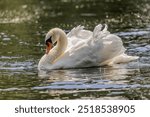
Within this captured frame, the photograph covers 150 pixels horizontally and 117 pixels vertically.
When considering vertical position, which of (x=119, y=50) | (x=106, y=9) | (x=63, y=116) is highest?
(x=106, y=9)

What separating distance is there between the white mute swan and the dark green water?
0.31 m

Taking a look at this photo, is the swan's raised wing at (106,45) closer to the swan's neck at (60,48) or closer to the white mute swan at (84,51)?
the white mute swan at (84,51)

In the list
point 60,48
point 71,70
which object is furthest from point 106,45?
point 60,48

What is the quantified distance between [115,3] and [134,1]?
1395 millimetres

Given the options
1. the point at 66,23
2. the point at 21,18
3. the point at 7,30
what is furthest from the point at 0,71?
the point at 21,18

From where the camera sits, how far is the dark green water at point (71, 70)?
14922mm

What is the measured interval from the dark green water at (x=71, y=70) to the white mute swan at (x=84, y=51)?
31cm

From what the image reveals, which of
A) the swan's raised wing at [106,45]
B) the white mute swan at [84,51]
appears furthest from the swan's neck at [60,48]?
the swan's raised wing at [106,45]

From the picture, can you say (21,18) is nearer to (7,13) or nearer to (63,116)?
(7,13)

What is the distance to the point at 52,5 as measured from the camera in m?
35.0

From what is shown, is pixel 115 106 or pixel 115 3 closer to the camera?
pixel 115 106

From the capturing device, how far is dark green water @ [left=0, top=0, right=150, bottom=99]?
14.9 meters

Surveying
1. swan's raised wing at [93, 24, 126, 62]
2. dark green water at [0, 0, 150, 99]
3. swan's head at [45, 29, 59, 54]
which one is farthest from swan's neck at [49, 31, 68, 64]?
swan's raised wing at [93, 24, 126, 62]

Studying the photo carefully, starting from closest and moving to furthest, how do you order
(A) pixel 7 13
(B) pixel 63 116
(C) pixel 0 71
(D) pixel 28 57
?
(B) pixel 63 116, (C) pixel 0 71, (D) pixel 28 57, (A) pixel 7 13
